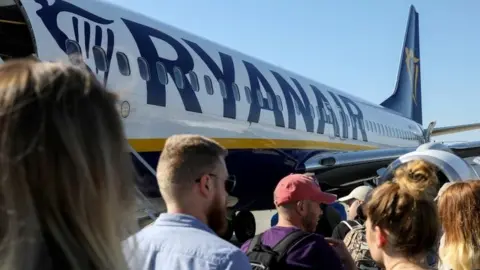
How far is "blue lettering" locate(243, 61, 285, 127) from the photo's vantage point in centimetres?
887

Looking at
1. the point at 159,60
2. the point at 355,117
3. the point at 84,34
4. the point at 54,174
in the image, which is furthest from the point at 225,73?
the point at 54,174

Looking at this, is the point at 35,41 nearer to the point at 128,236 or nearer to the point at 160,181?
the point at 160,181

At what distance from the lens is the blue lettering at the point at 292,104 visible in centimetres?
1020

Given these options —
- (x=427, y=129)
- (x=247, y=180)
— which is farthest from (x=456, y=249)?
(x=427, y=129)

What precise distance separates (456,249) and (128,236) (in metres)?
1.80

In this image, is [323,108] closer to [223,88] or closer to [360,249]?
[223,88]

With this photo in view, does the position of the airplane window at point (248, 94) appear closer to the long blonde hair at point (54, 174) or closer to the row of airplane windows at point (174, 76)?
the row of airplane windows at point (174, 76)

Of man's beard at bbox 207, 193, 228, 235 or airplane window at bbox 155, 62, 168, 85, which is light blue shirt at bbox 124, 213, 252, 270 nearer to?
man's beard at bbox 207, 193, 228, 235

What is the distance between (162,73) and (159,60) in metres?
0.16

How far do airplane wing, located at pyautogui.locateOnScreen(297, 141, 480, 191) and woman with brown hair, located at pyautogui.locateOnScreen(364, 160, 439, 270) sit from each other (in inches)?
320

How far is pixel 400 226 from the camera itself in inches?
87.7

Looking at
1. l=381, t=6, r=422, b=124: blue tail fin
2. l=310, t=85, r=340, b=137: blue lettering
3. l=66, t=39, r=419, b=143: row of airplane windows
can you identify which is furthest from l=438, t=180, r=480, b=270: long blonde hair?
l=381, t=6, r=422, b=124: blue tail fin

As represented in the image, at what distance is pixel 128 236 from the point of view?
3.85ft

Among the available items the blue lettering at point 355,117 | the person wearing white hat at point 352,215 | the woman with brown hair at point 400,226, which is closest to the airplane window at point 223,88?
the person wearing white hat at point 352,215
